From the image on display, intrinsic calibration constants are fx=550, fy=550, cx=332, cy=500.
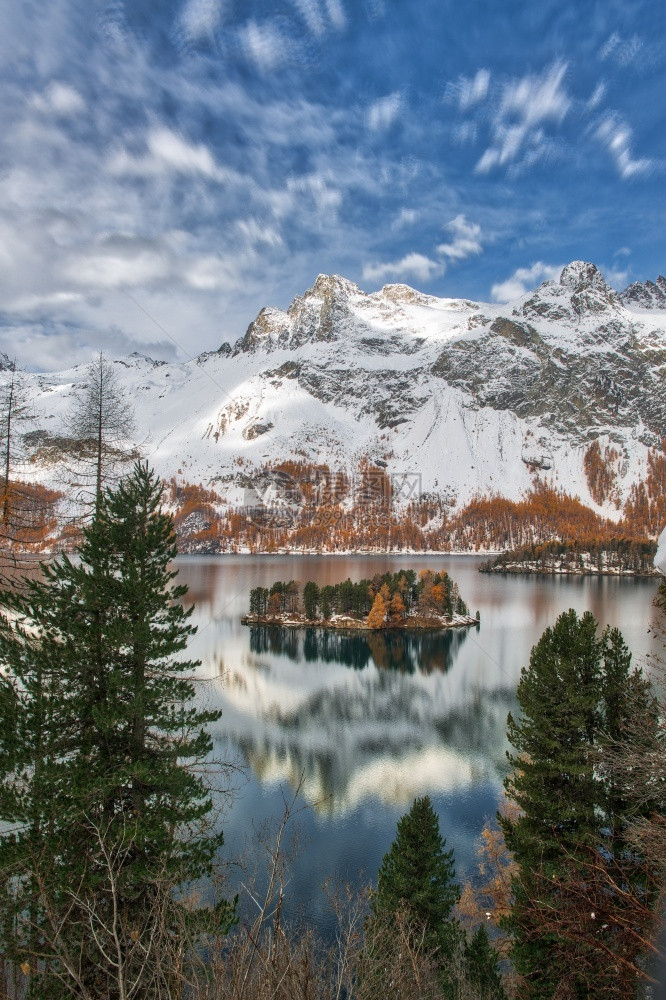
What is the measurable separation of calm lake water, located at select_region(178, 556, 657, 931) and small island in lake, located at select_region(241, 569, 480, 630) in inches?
110

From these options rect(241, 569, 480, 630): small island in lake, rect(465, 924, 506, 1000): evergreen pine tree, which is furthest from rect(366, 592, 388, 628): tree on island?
rect(465, 924, 506, 1000): evergreen pine tree

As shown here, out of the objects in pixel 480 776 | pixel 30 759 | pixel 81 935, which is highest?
pixel 30 759

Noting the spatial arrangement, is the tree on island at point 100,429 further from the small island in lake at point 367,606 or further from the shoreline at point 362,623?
the small island in lake at point 367,606

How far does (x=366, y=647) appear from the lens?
50.3 meters

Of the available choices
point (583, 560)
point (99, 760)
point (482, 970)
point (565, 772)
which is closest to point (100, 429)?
point (99, 760)

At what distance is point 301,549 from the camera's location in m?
154

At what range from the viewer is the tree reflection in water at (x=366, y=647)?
44.8 m

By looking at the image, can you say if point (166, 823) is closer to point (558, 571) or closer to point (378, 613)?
point (378, 613)

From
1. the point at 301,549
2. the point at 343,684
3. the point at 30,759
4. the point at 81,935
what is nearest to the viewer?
the point at 81,935

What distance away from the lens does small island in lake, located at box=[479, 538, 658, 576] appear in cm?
10662

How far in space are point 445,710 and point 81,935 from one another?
2931 centimetres

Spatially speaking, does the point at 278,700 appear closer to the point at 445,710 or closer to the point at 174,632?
the point at 445,710

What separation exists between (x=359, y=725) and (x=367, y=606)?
28205 mm

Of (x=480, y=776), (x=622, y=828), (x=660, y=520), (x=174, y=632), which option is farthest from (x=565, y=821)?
(x=660, y=520)
